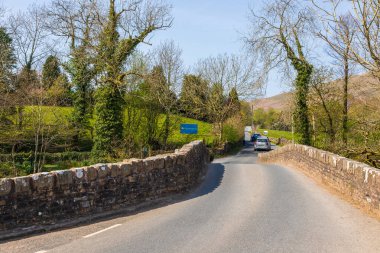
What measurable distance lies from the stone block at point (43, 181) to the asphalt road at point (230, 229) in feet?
3.07

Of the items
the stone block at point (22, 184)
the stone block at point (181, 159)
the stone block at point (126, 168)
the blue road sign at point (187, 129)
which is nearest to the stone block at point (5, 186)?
the stone block at point (22, 184)

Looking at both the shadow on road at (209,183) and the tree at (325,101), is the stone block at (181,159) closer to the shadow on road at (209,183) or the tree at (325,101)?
the shadow on road at (209,183)

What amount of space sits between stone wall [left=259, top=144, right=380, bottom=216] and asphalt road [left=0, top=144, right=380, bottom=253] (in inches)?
17.0

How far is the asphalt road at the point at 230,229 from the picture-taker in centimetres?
723

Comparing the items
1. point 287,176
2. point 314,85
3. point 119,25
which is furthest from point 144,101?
point 287,176

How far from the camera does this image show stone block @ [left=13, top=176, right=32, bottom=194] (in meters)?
7.90

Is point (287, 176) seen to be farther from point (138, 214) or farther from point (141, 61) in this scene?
point (141, 61)

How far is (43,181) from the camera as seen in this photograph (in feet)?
27.4

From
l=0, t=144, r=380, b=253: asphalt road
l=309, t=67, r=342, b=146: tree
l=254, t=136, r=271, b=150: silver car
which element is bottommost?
l=254, t=136, r=271, b=150: silver car

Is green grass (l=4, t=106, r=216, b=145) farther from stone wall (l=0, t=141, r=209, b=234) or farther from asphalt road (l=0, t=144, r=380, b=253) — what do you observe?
asphalt road (l=0, t=144, r=380, b=253)

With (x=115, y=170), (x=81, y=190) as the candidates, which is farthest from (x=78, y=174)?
(x=115, y=170)

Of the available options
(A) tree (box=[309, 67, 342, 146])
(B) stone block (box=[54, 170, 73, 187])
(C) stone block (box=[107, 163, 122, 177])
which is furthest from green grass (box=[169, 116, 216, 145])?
(B) stone block (box=[54, 170, 73, 187])

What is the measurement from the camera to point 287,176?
749 inches

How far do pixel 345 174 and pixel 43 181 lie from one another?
30.2ft
